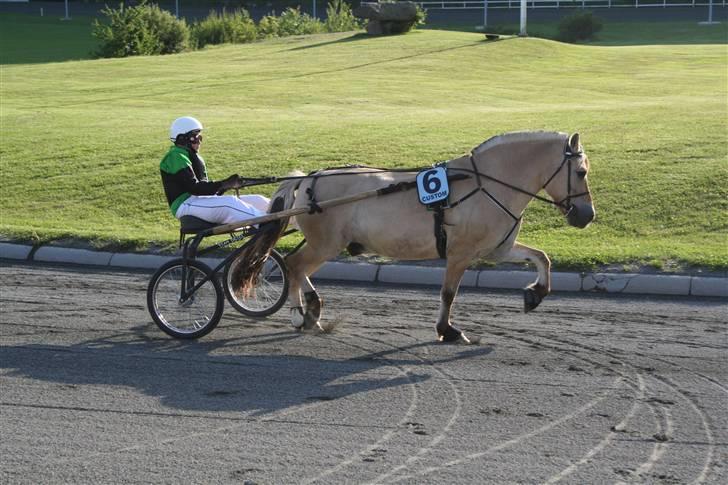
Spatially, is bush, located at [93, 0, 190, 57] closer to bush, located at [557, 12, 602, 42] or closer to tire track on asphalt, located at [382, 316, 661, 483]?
bush, located at [557, 12, 602, 42]

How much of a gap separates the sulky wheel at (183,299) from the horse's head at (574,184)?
2.98 m

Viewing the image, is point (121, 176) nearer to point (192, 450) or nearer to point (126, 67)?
point (192, 450)

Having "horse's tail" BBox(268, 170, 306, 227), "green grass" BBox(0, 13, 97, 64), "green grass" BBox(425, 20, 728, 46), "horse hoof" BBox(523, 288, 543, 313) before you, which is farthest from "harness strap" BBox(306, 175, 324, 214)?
"green grass" BBox(425, 20, 728, 46)

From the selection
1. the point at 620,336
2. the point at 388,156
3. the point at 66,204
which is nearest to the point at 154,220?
the point at 66,204

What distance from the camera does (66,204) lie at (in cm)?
1586

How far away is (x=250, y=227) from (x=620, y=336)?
3301 millimetres

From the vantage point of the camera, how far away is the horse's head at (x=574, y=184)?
8922mm

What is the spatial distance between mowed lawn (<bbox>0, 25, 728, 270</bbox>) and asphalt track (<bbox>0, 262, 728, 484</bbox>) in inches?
101

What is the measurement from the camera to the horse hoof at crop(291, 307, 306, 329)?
9.65 metres

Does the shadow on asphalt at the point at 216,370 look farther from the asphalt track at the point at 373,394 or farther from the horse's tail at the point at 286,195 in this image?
the horse's tail at the point at 286,195

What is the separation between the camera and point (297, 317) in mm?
9664

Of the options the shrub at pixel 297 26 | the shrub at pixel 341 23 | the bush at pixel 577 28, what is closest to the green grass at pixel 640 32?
the bush at pixel 577 28

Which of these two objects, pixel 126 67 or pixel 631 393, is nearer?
pixel 631 393

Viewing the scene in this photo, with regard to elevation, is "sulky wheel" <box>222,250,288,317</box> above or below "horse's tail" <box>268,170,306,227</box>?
below
